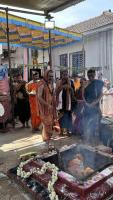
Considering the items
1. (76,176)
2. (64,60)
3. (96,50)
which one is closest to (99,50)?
(96,50)

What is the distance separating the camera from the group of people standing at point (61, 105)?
588cm

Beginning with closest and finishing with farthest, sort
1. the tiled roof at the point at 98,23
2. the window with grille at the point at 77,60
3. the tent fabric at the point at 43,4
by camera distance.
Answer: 1. the tent fabric at the point at 43,4
2. the tiled roof at the point at 98,23
3. the window with grille at the point at 77,60

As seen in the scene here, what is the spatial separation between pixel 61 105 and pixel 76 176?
303 centimetres

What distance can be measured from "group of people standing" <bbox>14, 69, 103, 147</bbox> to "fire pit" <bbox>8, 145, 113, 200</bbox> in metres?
1.47

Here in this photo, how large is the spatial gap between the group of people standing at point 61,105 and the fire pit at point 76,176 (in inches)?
57.9

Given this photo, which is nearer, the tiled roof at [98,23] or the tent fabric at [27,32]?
the tent fabric at [27,32]

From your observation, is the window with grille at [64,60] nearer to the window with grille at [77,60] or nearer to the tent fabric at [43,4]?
the window with grille at [77,60]

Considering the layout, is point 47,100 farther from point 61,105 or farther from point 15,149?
point 15,149

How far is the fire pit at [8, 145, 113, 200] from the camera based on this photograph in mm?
3395

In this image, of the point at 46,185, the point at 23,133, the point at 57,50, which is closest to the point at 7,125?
the point at 23,133

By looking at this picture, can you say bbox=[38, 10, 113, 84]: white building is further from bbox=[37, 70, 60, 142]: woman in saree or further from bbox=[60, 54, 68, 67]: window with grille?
bbox=[37, 70, 60, 142]: woman in saree

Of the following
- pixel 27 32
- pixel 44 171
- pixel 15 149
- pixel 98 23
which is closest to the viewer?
pixel 44 171

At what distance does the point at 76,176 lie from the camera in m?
3.95

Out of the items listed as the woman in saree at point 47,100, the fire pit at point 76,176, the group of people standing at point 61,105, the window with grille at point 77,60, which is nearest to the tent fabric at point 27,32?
the group of people standing at point 61,105
